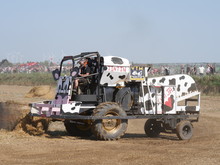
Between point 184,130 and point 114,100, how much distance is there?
230 cm

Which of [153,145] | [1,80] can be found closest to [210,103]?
[153,145]

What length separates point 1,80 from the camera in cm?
5947

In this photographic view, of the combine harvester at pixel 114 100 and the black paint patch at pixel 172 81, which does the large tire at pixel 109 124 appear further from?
the black paint patch at pixel 172 81

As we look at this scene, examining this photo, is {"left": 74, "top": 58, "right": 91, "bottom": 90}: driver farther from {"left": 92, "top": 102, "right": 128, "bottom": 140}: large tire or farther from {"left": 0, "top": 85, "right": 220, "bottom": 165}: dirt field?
{"left": 0, "top": 85, "right": 220, "bottom": 165}: dirt field

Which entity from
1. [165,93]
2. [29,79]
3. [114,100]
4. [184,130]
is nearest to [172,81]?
[165,93]

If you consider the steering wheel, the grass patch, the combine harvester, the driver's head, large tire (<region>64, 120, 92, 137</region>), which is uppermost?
the grass patch

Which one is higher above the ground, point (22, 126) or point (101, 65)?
point (101, 65)

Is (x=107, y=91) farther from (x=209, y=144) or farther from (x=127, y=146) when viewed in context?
(x=209, y=144)

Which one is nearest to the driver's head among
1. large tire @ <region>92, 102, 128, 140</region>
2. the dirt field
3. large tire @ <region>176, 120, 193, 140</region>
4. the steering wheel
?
the steering wheel

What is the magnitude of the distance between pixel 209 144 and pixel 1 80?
49.6 meters

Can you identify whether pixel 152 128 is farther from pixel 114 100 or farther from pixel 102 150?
pixel 102 150

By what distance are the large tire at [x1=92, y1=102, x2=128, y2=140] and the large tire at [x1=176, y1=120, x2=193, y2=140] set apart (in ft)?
5.73

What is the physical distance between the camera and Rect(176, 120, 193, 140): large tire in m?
14.1

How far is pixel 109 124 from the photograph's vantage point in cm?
1321
